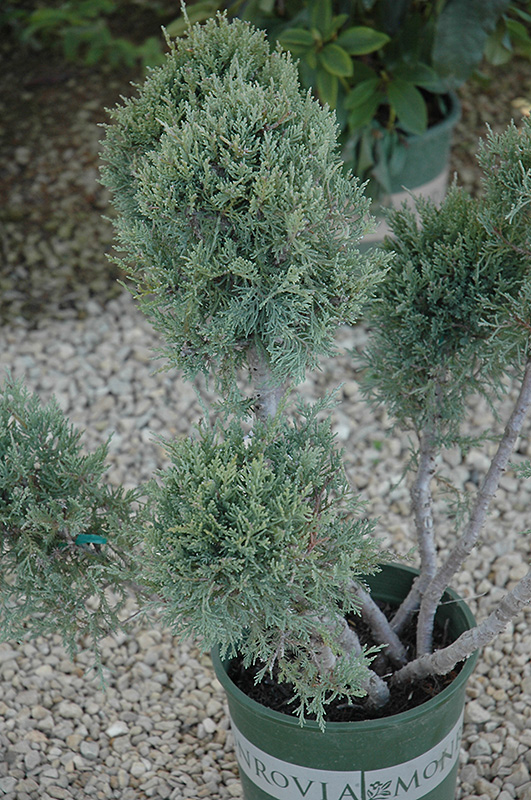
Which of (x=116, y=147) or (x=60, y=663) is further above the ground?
(x=116, y=147)

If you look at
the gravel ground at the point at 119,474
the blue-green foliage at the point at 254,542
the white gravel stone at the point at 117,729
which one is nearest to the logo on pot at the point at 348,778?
the blue-green foliage at the point at 254,542

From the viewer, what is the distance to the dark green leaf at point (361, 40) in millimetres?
2447

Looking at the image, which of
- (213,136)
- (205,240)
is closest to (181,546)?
(205,240)

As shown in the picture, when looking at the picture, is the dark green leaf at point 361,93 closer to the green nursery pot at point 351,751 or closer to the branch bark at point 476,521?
the branch bark at point 476,521

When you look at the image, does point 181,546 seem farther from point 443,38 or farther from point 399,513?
point 443,38

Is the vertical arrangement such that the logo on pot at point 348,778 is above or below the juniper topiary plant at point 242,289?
below

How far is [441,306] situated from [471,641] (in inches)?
21.1

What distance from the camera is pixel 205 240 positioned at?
105cm

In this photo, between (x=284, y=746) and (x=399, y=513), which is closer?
(x=284, y=746)

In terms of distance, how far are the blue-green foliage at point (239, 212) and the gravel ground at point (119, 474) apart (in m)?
0.16

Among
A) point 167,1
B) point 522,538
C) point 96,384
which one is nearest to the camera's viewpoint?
point 522,538

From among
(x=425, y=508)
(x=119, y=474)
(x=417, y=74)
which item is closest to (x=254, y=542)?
(x=425, y=508)

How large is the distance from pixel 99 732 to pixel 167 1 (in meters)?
4.08

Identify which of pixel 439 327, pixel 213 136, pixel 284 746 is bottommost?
pixel 284 746
